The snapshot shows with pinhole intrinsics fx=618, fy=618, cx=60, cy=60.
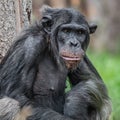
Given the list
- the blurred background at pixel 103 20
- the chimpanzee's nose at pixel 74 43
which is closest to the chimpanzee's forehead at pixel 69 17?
the chimpanzee's nose at pixel 74 43

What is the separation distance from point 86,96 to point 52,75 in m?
0.50

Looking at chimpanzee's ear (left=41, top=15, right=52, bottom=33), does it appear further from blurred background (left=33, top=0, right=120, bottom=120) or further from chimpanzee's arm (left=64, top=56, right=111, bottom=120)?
blurred background (left=33, top=0, right=120, bottom=120)

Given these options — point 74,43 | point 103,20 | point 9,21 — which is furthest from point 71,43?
point 103,20

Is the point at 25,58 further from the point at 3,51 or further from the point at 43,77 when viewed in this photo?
the point at 3,51

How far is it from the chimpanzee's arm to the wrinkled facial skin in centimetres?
34

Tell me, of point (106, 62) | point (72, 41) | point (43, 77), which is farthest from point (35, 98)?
point (106, 62)

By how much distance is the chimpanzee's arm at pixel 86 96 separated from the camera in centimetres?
691

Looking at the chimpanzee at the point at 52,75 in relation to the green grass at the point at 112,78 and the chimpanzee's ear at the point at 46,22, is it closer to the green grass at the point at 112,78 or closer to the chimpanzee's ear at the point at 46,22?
the chimpanzee's ear at the point at 46,22

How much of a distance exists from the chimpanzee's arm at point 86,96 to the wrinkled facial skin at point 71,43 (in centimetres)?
34

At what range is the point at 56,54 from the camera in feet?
23.2

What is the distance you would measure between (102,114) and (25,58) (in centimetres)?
120

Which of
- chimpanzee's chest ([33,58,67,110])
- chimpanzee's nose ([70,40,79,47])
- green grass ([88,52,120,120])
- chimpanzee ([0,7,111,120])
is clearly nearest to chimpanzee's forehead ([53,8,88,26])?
chimpanzee ([0,7,111,120])

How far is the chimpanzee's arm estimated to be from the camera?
6.91 metres

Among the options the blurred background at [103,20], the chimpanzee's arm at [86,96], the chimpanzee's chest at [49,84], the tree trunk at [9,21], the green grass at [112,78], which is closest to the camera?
the chimpanzee's arm at [86,96]
